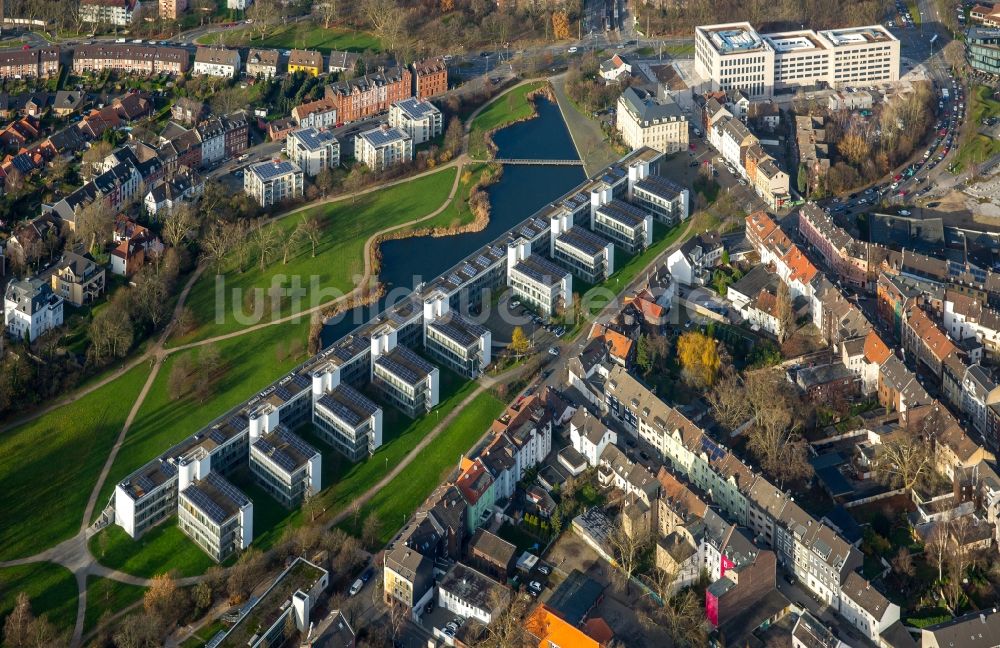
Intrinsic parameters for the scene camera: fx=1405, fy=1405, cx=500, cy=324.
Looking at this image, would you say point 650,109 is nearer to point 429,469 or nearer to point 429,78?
point 429,78

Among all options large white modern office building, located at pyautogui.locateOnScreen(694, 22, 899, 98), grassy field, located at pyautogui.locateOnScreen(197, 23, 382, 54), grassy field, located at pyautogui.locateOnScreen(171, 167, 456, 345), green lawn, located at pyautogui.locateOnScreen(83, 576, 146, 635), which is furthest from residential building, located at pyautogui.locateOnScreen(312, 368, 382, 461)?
grassy field, located at pyautogui.locateOnScreen(197, 23, 382, 54)

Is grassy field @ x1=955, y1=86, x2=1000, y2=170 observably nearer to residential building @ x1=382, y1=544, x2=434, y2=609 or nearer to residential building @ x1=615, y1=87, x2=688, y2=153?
residential building @ x1=615, y1=87, x2=688, y2=153

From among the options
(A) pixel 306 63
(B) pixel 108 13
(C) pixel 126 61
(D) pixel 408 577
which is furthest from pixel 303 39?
(D) pixel 408 577

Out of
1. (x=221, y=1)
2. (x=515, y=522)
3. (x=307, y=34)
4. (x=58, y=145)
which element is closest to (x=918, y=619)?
(x=515, y=522)

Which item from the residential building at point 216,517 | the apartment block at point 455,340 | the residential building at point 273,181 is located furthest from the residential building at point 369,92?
the residential building at point 216,517

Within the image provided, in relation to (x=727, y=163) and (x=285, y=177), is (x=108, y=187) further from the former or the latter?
(x=727, y=163)

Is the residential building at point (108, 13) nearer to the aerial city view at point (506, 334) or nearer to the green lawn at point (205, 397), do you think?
the aerial city view at point (506, 334)
